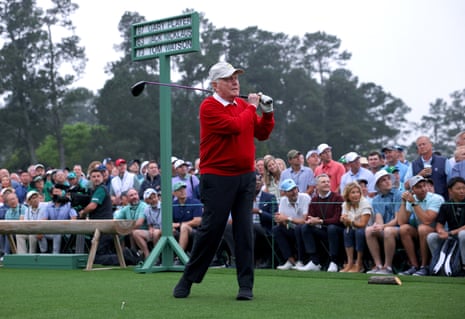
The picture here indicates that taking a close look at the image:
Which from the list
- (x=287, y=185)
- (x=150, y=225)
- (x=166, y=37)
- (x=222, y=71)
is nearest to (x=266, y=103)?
(x=222, y=71)

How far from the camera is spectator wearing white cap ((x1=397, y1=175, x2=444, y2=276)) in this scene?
1045 cm

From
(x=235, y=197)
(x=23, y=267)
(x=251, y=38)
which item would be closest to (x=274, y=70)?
(x=251, y=38)

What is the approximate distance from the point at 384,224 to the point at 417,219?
0.53 metres

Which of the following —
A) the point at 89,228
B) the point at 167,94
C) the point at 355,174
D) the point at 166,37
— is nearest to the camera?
the point at 167,94

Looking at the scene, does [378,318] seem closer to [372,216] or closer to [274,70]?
[372,216]

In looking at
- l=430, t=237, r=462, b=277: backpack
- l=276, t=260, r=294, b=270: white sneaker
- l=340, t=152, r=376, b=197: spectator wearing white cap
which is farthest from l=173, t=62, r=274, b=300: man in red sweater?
l=340, t=152, r=376, b=197: spectator wearing white cap

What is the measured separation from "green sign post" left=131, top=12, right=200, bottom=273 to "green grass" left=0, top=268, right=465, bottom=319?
0.60m

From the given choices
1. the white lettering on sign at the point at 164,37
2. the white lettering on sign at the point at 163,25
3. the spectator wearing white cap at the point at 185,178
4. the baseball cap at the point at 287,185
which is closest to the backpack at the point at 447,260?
the baseball cap at the point at 287,185

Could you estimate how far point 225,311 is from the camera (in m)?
6.47

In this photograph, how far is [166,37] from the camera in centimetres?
1143

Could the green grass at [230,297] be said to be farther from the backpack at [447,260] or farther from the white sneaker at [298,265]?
the white sneaker at [298,265]

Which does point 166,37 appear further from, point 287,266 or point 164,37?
point 287,266

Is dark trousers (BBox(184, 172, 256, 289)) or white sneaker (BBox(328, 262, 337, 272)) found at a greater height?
dark trousers (BBox(184, 172, 256, 289))

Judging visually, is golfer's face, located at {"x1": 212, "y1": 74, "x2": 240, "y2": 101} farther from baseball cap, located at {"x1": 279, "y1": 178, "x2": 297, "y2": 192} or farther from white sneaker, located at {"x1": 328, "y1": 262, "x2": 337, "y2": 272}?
baseball cap, located at {"x1": 279, "y1": 178, "x2": 297, "y2": 192}
